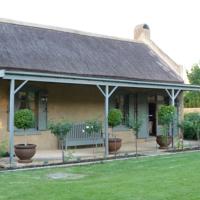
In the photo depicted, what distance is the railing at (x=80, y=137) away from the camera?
15383mm

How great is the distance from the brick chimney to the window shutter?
9.05 metres

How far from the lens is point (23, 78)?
11.6 metres

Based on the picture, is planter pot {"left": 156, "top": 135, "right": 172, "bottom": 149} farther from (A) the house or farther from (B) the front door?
(B) the front door

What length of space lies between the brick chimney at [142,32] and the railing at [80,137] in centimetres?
822

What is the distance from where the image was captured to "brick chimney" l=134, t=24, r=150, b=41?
22.2 meters

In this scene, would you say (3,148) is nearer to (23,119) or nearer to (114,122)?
(23,119)

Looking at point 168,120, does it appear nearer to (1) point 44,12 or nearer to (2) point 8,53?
(2) point 8,53

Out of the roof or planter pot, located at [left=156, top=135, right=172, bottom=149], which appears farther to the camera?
planter pot, located at [left=156, top=135, right=172, bottom=149]

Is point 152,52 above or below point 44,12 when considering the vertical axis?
below

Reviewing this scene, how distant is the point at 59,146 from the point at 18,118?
426cm

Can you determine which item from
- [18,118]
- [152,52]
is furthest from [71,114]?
[152,52]

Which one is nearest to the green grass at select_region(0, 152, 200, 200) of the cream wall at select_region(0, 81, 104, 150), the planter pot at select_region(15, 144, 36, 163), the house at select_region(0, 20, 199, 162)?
the planter pot at select_region(15, 144, 36, 163)

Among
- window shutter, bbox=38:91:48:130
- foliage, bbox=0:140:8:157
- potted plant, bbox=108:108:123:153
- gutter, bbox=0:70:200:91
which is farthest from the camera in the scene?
window shutter, bbox=38:91:48:130

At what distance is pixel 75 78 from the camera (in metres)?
12.7
